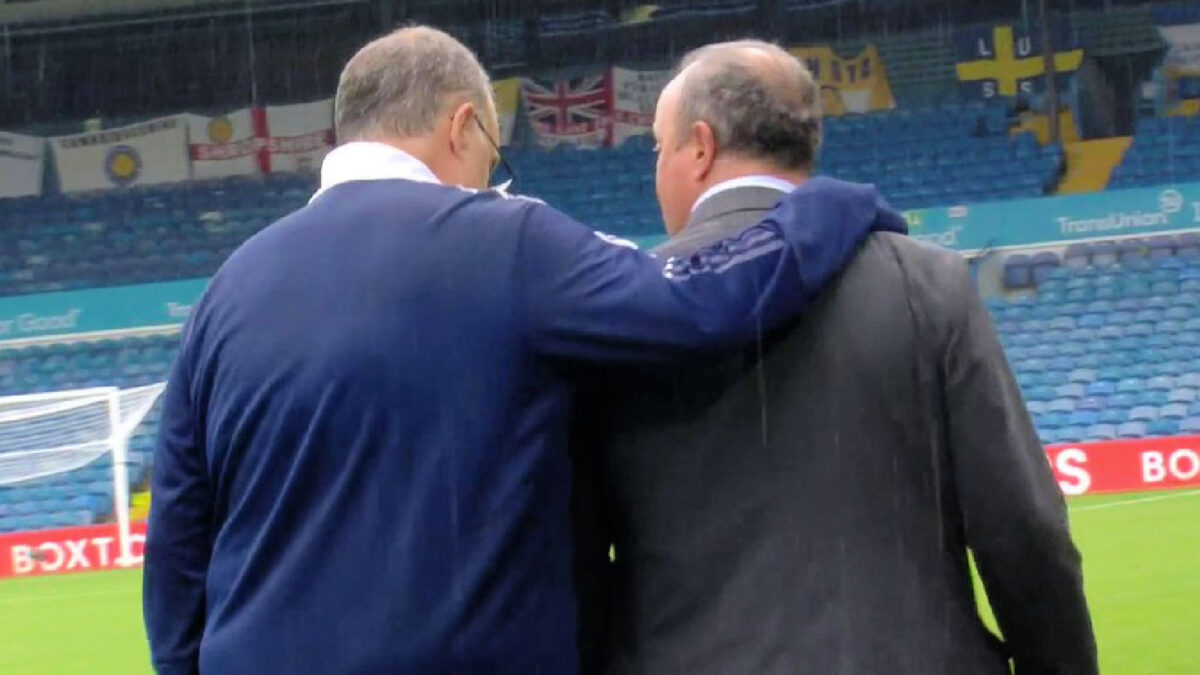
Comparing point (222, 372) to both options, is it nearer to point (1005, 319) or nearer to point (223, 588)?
point (223, 588)

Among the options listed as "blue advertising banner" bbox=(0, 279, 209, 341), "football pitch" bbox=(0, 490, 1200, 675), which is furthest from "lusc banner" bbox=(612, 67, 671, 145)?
"football pitch" bbox=(0, 490, 1200, 675)

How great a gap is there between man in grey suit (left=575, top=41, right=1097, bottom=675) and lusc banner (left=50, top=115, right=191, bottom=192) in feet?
70.4

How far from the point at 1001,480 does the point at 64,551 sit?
13.6 metres

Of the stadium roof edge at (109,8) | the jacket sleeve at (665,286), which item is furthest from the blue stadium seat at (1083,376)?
the jacket sleeve at (665,286)

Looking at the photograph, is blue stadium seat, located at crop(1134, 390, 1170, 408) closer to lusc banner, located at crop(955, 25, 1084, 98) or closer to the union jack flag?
lusc banner, located at crop(955, 25, 1084, 98)

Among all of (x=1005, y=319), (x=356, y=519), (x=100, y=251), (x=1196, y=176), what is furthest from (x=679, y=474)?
(x=100, y=251)

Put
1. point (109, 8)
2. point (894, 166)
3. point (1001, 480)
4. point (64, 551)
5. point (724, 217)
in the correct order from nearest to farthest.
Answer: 1. point (1001, 480)
2. point (724, 217)
3. point (64, 551)
4. point (894, 166)
5. point (109, 8)

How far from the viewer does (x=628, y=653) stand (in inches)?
82.0

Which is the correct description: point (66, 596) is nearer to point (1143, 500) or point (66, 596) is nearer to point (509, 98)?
point (1143, 500)

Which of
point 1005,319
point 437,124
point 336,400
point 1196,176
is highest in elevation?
point 437,124

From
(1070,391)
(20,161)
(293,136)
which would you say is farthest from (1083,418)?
(20,161)

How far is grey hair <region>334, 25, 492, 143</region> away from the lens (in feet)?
7.10

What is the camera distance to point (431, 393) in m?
2.00

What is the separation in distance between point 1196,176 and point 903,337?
19.3 m
